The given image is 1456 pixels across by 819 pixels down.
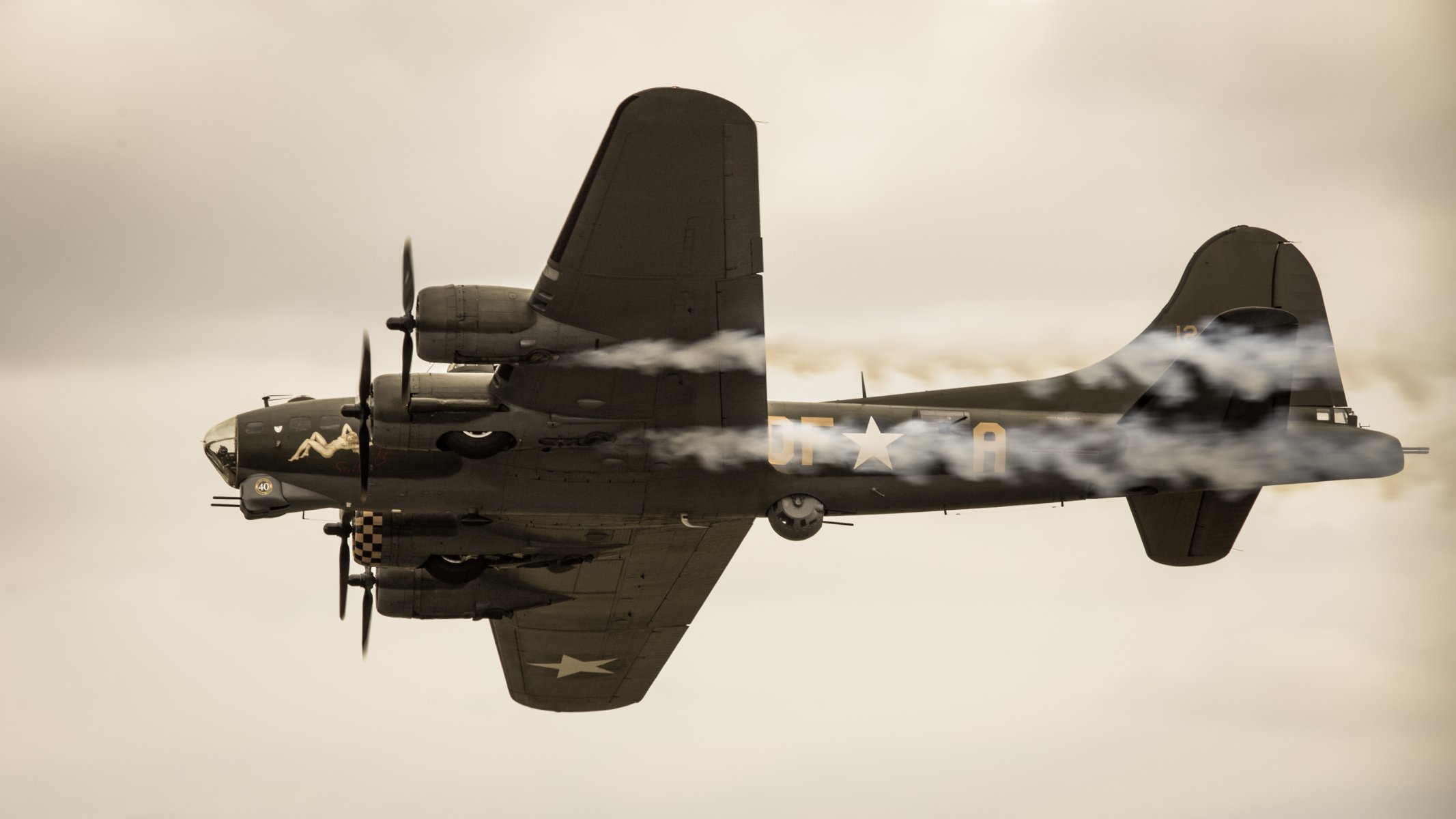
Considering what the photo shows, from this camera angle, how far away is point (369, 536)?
23172 mm

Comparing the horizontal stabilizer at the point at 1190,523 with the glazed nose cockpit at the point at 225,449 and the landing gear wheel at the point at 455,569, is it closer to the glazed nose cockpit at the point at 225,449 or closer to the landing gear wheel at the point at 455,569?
the landing gear wheel at the point at 455,569

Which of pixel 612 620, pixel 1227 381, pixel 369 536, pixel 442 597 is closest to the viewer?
pixel 1227 381

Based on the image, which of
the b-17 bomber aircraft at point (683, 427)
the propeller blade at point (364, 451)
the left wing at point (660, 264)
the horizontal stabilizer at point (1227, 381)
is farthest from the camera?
the propeller blade at point (364, 451)

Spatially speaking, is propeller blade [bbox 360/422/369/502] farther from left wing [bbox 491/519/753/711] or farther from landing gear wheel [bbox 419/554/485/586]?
left wing [bbox 491/519/753/711]

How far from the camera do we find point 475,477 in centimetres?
2120

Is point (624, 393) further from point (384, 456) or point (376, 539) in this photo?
point (376, 539)

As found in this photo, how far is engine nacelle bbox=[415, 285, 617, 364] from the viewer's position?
18.4 metres

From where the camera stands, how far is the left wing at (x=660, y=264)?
57.2 feet

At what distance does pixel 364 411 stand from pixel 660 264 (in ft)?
15.2

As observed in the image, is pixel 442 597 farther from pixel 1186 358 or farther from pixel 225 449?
pixel 1186 358

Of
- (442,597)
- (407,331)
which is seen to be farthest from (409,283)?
(442,597)

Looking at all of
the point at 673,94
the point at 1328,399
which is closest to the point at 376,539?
the point at 673,94

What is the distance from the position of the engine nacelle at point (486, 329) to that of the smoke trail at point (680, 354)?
31 cm

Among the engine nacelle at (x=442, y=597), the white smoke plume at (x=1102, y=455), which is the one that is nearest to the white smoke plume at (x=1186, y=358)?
the white smoke plume at (x=1102, y=455)
